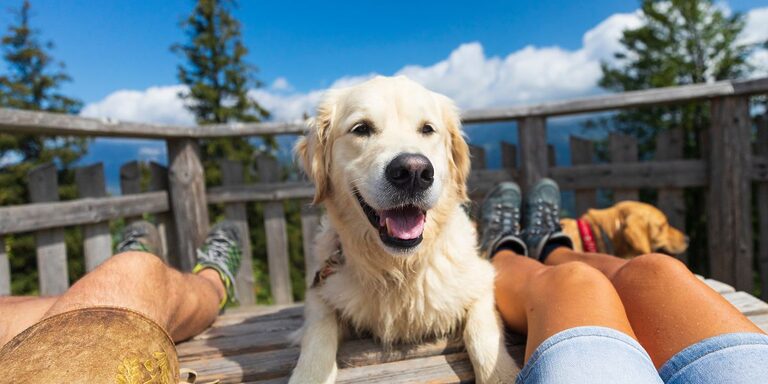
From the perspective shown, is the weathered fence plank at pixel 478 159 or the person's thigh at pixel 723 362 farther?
the weathered fence plank at pixel 478 159

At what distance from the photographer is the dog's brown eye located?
197 centimetres

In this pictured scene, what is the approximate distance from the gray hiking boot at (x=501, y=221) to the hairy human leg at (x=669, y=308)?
1.21 m

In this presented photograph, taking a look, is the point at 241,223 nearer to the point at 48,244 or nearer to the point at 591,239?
the point at 48,244

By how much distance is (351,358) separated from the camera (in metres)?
1.80

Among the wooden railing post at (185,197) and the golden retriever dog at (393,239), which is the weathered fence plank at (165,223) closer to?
the wooden railing post at (185,197)

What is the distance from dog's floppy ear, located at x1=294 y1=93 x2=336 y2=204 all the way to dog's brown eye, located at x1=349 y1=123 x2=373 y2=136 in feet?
0.63

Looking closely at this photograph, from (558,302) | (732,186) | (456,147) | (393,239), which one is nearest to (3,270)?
(393,239)

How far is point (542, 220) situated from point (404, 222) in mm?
1743

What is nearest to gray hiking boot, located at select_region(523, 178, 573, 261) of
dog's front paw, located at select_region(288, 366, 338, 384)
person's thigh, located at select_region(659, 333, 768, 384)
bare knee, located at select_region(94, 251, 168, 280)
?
person's thigh, located at select_region(659, 333, 768, 384)

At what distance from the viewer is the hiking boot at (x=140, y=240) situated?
2.85 m

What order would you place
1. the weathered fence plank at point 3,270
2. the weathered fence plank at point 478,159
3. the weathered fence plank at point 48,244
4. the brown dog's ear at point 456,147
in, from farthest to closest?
the weathered fence plank at point 478,159 < the weathered fence plank at point 48,244 < the weathered fence plank at point 3,270 < the brown dog's ear at point 456,147

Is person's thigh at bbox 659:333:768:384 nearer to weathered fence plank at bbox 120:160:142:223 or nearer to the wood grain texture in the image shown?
the wood grain texture

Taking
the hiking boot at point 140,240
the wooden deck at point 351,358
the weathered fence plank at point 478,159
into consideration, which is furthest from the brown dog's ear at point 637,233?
the hiking boot at point 140,240

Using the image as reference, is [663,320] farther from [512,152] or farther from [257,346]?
[512,152]
